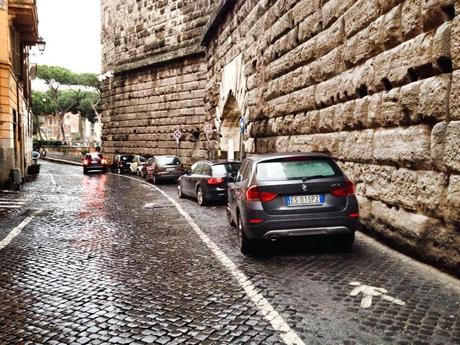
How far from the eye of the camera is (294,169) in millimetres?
6637

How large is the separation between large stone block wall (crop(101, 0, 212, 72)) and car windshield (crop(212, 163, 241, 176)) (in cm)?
1509

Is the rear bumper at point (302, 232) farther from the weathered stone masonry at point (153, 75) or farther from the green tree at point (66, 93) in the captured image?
the green tree at point (66, 93)

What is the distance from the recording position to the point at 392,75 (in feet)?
22.4

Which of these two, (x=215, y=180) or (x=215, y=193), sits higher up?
(x=215, y=180)

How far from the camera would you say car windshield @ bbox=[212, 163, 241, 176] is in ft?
42.9

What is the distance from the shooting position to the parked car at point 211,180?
12.9 m

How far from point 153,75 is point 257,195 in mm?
26477

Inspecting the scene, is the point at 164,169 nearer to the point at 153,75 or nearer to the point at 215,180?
the point at 215,180

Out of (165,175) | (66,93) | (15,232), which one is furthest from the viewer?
(66,93)

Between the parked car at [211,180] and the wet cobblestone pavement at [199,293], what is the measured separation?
4159 mm

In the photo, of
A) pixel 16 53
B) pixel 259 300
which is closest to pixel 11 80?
pixel 16 53

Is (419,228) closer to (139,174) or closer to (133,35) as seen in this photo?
(139,174)

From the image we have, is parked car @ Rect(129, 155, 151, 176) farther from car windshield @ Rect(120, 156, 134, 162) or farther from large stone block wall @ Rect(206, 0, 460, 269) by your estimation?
large stone block wall @ Rect(206, 0, 460, 269)

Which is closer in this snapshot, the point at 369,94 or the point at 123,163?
the point at 369,94
